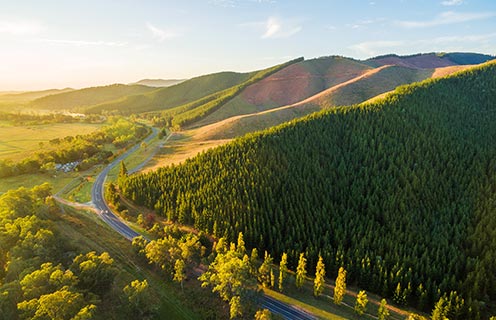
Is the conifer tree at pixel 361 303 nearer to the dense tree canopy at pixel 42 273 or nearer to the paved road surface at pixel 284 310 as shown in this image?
the paved road surface at pixel 284 310

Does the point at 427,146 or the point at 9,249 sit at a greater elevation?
the point at 427,146

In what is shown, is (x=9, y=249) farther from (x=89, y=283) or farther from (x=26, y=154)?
(x=26, y=154)

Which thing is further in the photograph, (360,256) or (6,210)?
(6,210)

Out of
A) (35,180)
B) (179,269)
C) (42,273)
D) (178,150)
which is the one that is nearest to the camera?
(42,273)

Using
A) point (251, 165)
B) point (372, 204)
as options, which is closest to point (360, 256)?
point (372, 204)

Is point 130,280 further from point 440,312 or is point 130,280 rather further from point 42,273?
point 440,312

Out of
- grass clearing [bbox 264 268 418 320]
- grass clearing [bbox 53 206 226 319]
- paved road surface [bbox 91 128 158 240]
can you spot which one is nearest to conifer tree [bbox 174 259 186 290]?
grass clearing [bbox 53 206 226 319]

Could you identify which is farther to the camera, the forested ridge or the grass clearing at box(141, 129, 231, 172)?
the grass clearing at box(141, 129, 231, 172)

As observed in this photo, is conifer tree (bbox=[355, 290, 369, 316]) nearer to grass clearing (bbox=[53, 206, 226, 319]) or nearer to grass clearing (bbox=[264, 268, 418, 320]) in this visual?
grass clearing (bbox=[264, 268, 418, 320])

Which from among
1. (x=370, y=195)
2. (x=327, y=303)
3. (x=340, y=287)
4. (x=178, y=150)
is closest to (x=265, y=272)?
(x=327, y=303)
